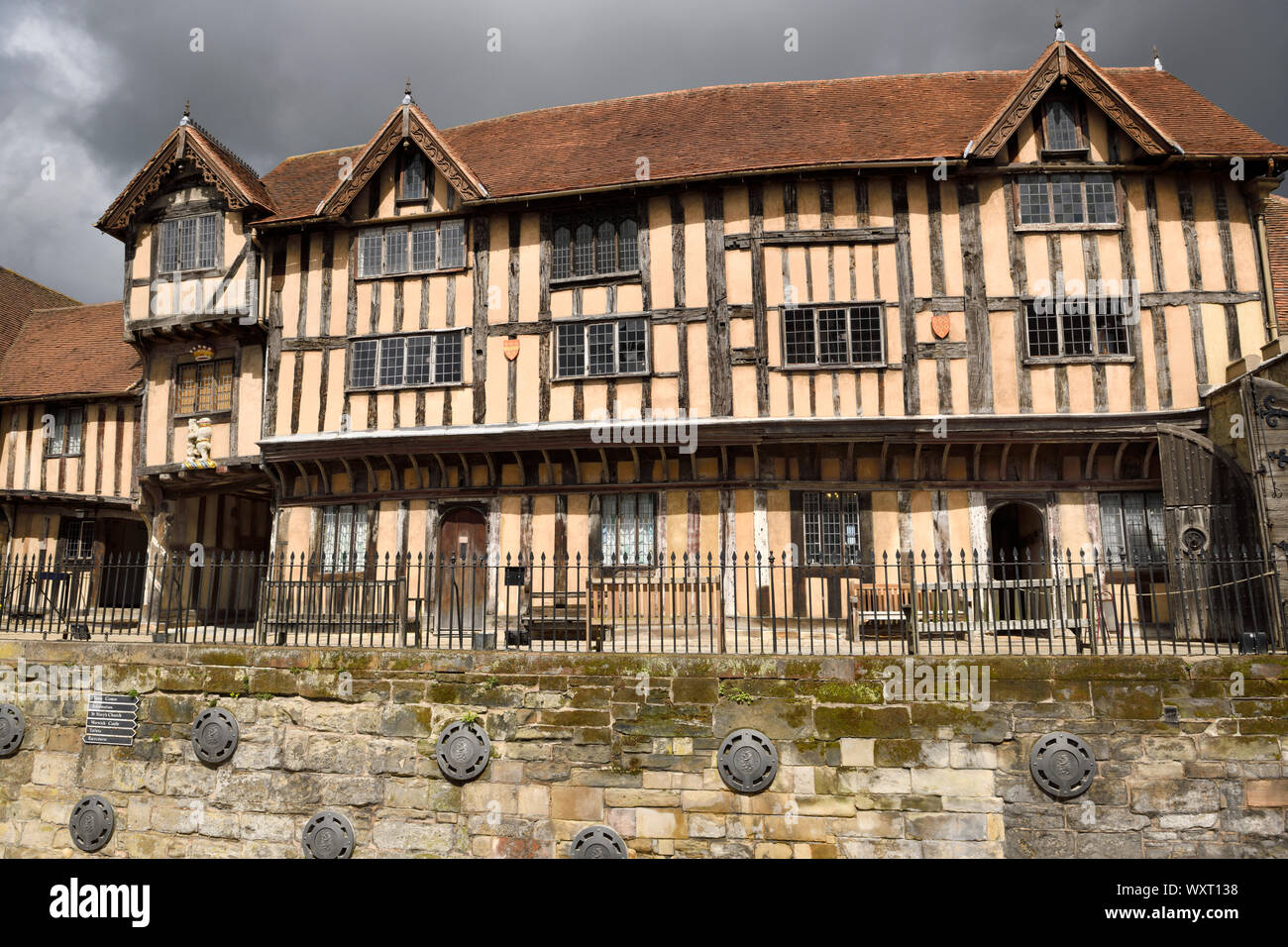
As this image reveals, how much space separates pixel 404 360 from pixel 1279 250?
1620 cm

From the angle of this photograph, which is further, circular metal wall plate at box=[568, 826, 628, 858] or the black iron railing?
the black iron railing

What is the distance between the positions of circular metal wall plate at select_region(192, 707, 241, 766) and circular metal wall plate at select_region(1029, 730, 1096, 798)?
833 cm

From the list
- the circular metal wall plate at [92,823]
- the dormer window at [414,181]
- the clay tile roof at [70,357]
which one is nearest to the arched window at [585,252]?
the dormer window at [414,181]

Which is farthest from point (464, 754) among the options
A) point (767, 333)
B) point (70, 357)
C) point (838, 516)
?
point (70, 357)

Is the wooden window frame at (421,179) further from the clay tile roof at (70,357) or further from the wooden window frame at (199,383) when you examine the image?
the clay tile roof at (70,357)

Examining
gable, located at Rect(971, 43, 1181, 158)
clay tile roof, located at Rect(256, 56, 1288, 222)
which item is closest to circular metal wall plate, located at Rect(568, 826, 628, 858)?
clay tile roof, located at Rect(256, 56, 1288, 222)

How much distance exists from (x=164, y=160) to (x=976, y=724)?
58.9 ft

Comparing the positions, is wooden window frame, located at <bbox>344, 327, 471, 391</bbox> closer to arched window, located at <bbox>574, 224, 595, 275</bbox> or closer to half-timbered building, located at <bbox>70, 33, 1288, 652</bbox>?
half-timbered building, located at <bbox>70, 33, 1288, 652</bbox>

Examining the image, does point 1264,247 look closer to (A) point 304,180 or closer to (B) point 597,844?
(B) point 597,844

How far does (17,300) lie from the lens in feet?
77.6

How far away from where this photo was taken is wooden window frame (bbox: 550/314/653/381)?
14.7 m

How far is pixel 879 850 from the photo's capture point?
8.12 m

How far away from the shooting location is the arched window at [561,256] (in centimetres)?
1541
